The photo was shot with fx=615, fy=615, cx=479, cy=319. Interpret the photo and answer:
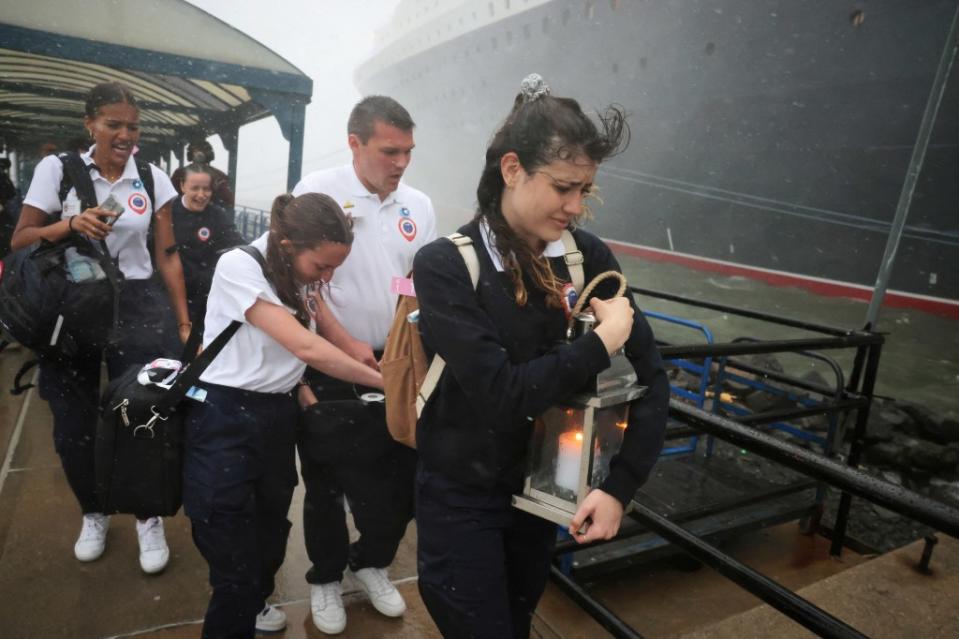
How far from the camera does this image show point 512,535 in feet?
5.09

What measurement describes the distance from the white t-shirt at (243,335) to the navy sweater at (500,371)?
68cm

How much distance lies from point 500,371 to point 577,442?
0.25 m

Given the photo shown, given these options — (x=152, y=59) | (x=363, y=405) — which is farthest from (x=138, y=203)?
(x=152, y=59)

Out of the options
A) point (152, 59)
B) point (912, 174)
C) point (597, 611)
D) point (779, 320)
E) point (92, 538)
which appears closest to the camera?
point (597, 611)

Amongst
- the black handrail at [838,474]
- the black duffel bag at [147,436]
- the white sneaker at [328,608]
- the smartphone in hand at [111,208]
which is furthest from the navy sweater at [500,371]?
the smartphone in hand at [111,208]

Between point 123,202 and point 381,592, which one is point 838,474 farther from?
point 123,202

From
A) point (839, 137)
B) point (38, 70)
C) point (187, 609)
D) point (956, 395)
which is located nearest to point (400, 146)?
point (187, 609)

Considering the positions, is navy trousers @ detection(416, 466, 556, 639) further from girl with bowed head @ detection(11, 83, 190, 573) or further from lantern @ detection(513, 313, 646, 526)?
girl with bowed head @ detection(11, 83, 190, 573)

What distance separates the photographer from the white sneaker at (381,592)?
2475 millimetres

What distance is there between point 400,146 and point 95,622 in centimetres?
219

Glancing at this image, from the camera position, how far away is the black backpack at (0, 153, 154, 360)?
2.42 m

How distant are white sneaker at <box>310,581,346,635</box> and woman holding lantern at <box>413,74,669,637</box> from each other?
107 centimetres

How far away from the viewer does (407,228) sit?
2.55 meters

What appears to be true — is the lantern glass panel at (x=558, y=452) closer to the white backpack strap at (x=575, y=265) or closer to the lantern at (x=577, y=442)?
the lantern at (x=577, y=442)
